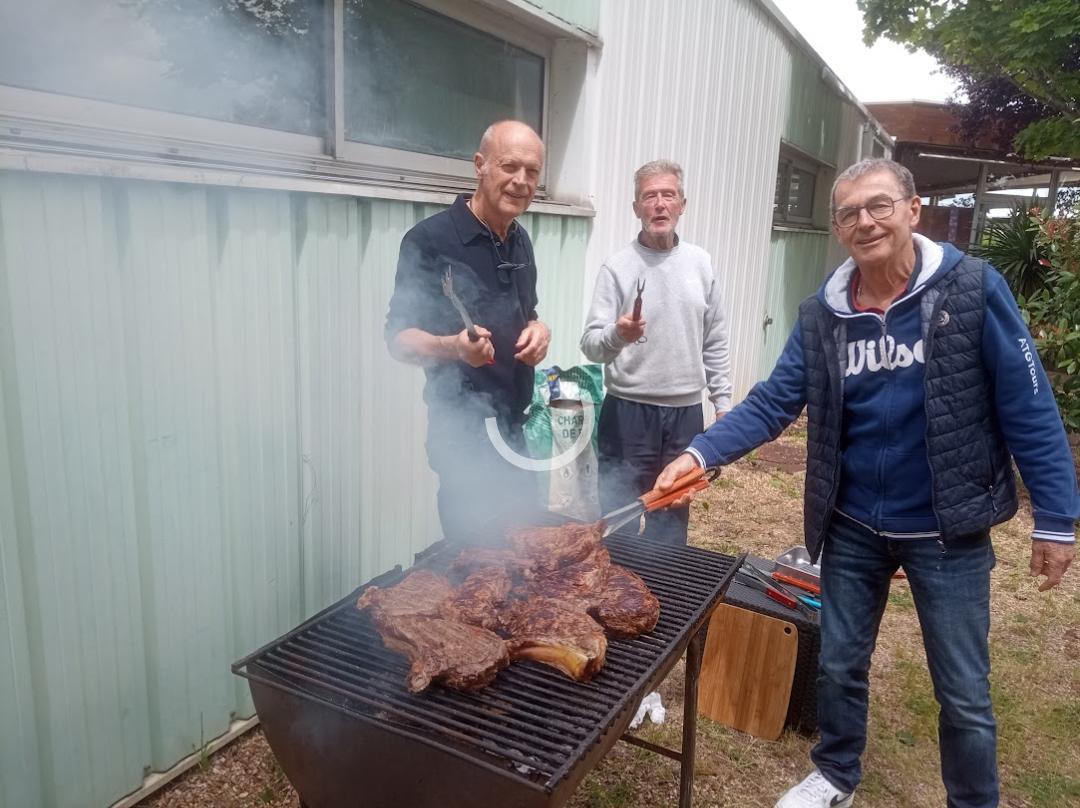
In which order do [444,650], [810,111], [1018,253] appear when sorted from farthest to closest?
[810,111] < [1018,253] < [444,650]

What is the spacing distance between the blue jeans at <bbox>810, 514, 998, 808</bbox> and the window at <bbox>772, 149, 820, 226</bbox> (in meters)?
8.58

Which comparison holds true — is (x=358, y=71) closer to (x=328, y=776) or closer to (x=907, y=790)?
(x=328, y=776)

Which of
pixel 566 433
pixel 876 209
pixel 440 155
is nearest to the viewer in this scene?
pixel 876 209

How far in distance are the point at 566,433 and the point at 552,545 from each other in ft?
8.56

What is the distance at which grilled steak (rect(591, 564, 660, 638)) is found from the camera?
2273mm

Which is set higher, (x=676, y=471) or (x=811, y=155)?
(x=811, y=155)

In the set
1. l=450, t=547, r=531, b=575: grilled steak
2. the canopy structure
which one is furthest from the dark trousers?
the canopy structure

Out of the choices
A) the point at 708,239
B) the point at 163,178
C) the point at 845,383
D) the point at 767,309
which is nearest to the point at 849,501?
the point at 845,383

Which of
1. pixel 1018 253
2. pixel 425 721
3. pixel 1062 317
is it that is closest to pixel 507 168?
→ pixel 425 721

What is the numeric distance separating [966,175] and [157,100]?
27380mm

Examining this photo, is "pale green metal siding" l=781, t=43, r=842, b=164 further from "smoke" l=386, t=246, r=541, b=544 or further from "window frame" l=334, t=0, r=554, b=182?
"smoke" l=386, t=246, r=541, b=544

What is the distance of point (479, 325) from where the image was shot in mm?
3156

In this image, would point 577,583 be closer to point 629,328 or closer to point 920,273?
point 629,328

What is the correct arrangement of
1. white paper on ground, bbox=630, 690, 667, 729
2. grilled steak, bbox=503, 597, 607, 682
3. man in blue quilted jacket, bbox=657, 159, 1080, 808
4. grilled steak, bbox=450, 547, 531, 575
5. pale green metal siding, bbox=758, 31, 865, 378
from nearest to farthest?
grilled steak, bbox=503, 597, 607, 682
man in blue quilted jacket, bbox=657, 159, 1080, 808
grilled steak, bbox=450, 547, 531, 575
white paper on ground, bbox=630, 690, 667, 729
pale green metal siding, bbox=758, 31, 865, 378
